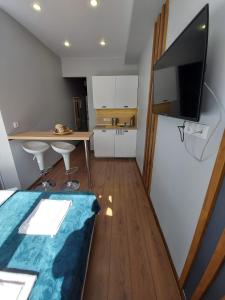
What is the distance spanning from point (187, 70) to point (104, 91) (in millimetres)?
3002

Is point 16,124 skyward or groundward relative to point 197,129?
groundward

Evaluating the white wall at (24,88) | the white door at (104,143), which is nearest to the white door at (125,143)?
the white door at (104,143)

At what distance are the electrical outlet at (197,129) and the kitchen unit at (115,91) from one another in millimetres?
2831

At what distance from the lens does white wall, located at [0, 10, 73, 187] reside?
212cm

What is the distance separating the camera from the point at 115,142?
3.85 m

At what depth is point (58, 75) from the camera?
381 cm

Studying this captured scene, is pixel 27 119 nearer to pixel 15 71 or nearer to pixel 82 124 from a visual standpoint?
pixel 15 71

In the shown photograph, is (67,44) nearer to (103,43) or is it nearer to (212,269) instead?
(103,43)

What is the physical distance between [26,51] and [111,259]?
3.53 metres

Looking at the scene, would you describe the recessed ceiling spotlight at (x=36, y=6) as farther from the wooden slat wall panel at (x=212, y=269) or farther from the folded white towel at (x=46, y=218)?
the wooden slat wall panel at (x=212, y=269)

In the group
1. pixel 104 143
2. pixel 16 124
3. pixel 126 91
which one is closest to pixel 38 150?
pixel 16 124

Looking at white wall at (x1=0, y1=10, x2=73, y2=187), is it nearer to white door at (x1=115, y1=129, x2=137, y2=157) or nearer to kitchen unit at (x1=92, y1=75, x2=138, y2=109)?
kitchen unit at (x1=92, y1=75, x2=138, y2=109)

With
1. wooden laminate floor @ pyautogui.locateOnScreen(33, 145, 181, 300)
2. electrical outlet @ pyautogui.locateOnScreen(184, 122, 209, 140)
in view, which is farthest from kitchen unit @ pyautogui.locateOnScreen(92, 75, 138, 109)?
electrical outlet @ pyautogui.locateOnScreen(184, 122, 209, 140)

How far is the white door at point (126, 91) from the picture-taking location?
357 cm
